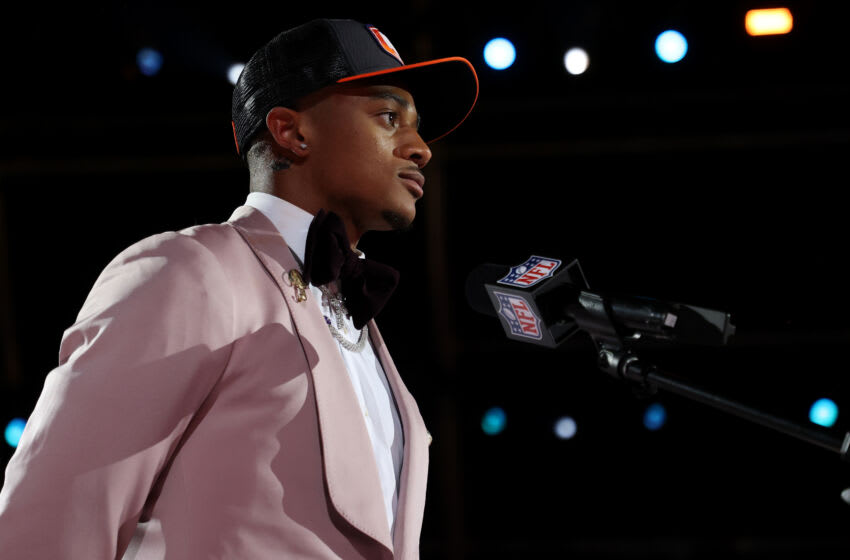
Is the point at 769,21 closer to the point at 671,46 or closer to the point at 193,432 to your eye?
the point at 671,46

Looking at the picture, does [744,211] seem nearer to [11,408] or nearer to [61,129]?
[61,129]

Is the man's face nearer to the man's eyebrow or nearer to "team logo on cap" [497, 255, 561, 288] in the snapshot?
the man's eyebrow

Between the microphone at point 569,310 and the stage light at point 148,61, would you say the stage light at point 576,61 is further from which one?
the microphone at point 569,310

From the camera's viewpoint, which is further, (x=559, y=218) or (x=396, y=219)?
(x=559, y=218)

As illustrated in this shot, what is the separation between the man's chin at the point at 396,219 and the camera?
152 centimetres

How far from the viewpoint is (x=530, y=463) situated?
4.01 m

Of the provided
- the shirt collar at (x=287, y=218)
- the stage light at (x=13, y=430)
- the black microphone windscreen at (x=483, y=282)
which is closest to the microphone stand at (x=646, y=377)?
the black microphone windscreen at (x=483, y=282)

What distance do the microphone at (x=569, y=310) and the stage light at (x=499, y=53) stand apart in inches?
87.3

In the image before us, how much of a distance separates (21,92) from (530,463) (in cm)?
270

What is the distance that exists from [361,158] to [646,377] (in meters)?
0.60

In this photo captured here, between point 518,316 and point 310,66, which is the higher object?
point 310,66

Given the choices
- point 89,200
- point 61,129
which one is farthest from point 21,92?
point 89,200

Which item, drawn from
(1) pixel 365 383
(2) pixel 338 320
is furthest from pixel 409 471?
(2) pixel 338 320

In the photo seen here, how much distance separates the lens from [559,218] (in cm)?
396
